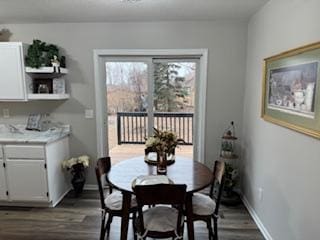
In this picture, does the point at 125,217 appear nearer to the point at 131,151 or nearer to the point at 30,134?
the point at 131,151

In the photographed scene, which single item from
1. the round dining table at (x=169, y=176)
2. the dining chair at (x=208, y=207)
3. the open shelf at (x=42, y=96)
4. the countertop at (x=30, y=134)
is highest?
the open shelf at (x=42, y=96)

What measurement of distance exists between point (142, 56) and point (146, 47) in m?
0.15

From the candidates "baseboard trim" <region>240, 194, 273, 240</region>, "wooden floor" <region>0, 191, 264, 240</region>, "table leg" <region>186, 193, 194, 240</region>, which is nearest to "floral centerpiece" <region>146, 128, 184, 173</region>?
"table leg" <region>186, 193, 194, 240</region>

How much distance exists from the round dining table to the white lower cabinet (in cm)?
122

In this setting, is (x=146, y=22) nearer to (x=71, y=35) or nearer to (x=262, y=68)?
(x=71, y=35)

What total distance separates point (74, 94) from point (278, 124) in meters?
2.77

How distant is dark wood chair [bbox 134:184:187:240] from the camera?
178cm

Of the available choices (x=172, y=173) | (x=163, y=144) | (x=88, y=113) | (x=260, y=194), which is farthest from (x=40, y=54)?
(x=260, y=194)

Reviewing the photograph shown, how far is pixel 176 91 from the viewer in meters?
3.71

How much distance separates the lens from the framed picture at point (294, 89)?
5.64 ft

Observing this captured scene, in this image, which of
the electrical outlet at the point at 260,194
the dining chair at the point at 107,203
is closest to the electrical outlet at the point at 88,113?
the dining chair at the point at 107,203

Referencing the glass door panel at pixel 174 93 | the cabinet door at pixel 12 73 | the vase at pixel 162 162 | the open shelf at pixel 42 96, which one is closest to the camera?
the vase at pixel 162 162

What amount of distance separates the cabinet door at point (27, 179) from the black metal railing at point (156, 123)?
1.27 m

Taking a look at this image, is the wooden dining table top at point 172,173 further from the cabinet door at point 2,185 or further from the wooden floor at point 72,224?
the cabinet door at point 2,185
